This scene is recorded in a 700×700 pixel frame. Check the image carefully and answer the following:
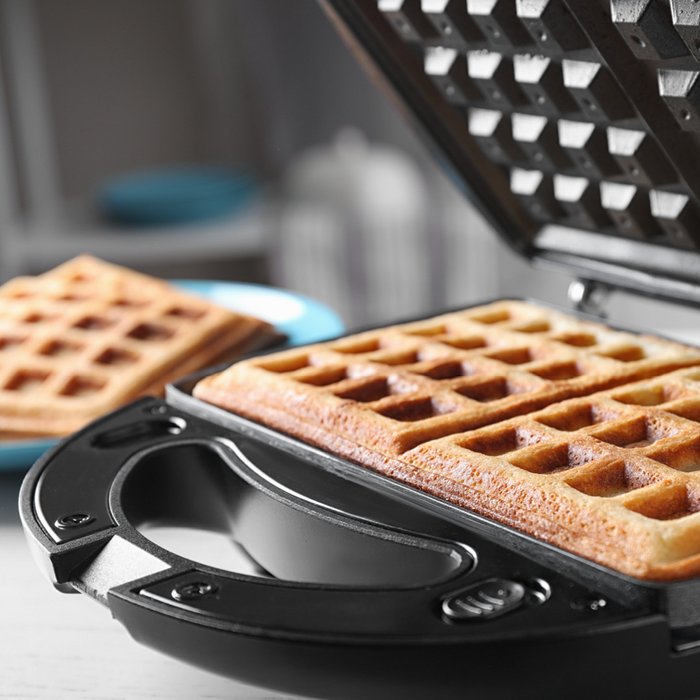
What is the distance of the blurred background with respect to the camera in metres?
4.07

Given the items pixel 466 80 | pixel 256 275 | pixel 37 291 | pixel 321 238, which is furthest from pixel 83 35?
pixel 466 80

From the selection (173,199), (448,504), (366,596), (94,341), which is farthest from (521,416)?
(173,199)

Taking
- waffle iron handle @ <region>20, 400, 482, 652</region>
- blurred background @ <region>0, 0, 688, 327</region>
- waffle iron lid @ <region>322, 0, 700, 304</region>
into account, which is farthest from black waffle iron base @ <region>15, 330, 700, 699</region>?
blurred background @ <region>0, 0, 688, 327</region>

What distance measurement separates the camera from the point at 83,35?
475 cm

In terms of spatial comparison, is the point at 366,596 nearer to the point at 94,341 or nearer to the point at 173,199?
the point at 94,341

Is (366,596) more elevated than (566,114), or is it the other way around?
(566,114)

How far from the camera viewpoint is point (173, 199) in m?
4.05

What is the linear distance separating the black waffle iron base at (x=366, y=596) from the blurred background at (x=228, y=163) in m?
2.95

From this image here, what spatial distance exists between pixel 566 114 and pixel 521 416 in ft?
1.15

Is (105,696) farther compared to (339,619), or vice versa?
(105,696)

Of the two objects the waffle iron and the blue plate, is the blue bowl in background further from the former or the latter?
the waffle iron

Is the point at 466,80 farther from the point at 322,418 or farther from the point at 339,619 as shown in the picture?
the point at 339,619

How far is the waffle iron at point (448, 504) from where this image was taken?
76 cm

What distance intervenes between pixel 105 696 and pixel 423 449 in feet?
1.08
